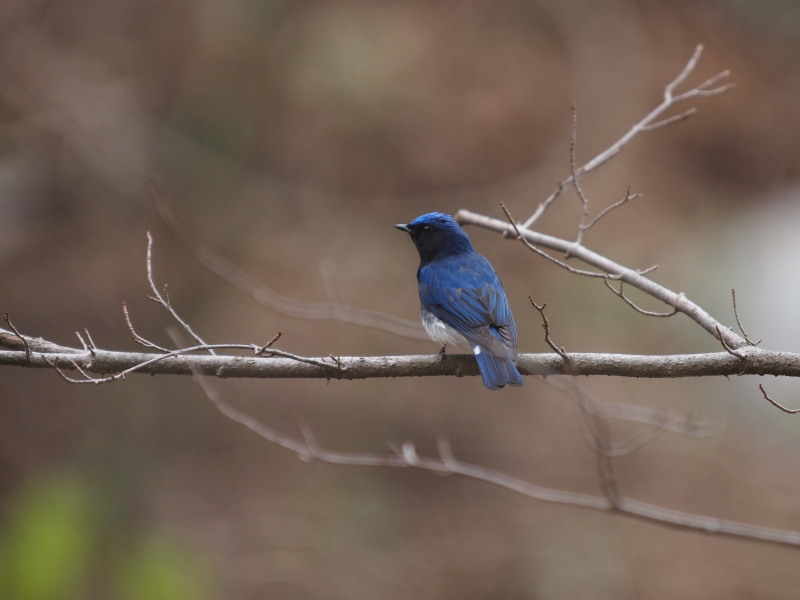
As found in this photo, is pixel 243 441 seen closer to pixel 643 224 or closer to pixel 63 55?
pixel 63 55

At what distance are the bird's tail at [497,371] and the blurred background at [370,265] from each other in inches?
136

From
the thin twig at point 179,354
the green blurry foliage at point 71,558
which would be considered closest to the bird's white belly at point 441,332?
the thin twig at point 179,354

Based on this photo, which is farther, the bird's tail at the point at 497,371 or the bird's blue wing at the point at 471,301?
the bird's blue wing at the point at 471,301

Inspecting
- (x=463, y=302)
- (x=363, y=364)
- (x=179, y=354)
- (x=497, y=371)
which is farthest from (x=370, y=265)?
(x=179, y=354)

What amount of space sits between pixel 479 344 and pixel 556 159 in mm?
7067

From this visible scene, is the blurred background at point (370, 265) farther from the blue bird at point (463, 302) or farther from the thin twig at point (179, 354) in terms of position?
the thin twig at point (179, 354)

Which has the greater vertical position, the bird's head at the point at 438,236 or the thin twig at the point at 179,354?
the bird's head at the point at 438,236

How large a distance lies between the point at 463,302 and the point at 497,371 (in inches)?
28.4

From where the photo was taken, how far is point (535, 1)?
11.5 meters

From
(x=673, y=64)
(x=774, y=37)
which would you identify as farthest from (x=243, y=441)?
(x=774, y=37)

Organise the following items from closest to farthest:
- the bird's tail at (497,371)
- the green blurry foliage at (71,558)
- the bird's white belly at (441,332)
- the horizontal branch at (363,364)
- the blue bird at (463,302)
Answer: the horizontal branch at (363,364), the bird's tail at (497,371), the blue bird at (463,302), the bird's white belly at (441,332), the green blurry foliage at (71,558)

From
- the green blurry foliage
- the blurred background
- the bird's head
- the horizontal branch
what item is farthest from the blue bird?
the green blurry foliage

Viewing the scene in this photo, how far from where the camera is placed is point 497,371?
408 centimetres

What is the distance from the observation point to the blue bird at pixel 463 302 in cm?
417
